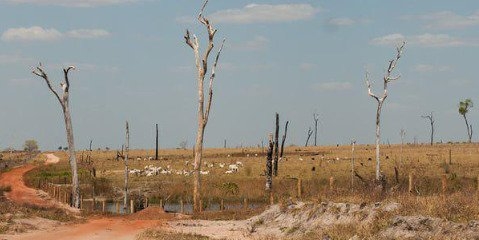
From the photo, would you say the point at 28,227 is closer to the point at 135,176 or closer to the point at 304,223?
the point at 304,223

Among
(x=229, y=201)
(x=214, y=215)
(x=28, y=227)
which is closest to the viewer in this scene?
(x=28, y=227)

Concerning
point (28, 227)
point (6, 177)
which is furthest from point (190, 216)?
point (6, 177)

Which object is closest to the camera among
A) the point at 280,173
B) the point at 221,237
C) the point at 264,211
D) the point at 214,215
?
the point at 221,237

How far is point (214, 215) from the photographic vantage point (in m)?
36.6

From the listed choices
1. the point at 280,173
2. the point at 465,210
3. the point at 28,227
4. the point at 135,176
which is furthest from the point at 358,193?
the point at 135,176

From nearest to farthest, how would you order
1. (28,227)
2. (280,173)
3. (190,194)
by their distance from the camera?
(28,227) < (190,194) < (280,173)

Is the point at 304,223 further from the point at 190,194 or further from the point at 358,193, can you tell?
the point at 190,194

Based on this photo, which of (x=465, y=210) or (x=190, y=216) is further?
(x=190, y=216)

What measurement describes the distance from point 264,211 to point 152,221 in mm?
5670

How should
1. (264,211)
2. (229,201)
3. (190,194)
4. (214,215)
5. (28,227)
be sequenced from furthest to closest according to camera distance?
(190,194) → (229,201) → (214,215) → (264,211) → (28,227)

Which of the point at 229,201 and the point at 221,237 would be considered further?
the point at 229,201

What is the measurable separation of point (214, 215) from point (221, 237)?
8996 mm

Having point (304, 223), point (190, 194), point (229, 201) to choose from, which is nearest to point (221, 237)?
point (304, 223)

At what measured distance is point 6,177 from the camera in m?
71.6
